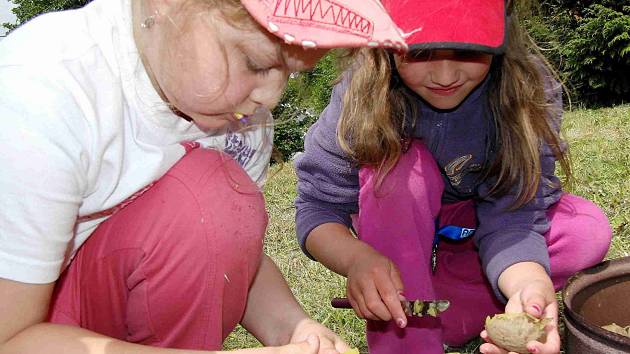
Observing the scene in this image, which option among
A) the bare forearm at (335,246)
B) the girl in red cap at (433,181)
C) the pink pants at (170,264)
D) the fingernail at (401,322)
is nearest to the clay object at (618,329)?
the girl in red cap at (433,181)

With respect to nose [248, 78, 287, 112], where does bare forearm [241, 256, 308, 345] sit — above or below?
below

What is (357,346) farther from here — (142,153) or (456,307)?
(142,153)

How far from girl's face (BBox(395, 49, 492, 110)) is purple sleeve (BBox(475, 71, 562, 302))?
0.28 meters

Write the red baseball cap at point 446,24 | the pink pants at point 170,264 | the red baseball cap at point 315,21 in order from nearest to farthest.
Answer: the red baseball cap at point 315,21 < the pink pants at point 170,264 < the red baseball cap at point 446,24

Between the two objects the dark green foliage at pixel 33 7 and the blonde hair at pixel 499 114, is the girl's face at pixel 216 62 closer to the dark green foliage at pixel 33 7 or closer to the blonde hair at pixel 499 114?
→ the blonde hair at pixel 499 114

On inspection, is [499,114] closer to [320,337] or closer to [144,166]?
[320,337]

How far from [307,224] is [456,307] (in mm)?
463

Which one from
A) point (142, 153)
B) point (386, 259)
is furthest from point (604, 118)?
point (142, 153)

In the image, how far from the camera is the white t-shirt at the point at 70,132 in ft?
3.55

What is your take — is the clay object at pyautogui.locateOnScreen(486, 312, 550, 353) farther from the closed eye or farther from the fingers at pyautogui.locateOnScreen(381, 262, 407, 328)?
the closed eye

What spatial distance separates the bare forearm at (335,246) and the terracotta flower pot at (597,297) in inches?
17.8

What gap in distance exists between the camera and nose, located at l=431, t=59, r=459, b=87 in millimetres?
1509

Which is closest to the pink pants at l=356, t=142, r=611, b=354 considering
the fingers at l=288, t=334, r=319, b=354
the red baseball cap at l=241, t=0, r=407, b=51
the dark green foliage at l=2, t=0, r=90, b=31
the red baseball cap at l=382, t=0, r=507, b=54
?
the red baseball cap at l=382, t=0, r=507, b=54

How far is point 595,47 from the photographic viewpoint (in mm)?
6512
